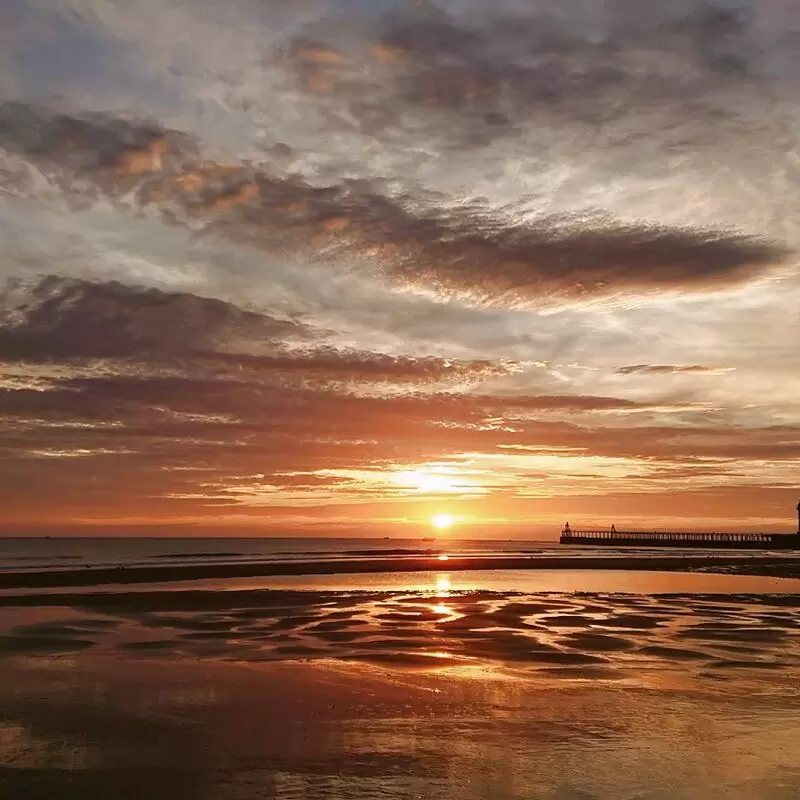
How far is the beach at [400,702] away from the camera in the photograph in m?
11.4

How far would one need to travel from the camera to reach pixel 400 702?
643 inches

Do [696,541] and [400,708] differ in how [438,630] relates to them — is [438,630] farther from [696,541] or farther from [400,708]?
[696,541]

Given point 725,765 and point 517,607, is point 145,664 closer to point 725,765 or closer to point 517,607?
point 725,765

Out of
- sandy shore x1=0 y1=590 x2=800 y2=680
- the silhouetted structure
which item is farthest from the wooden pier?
sandy shore x1=0 y1=590 x2=800 y2=680

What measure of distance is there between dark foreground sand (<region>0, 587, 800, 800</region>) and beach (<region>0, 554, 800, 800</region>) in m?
0.05

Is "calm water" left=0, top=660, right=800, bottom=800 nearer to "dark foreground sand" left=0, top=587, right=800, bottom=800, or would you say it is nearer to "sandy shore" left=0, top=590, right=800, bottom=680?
"dark foreground sand" left=0, top=587, right=800, bottom=800

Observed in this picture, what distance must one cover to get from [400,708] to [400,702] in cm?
55

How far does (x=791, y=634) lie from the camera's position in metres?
26.9

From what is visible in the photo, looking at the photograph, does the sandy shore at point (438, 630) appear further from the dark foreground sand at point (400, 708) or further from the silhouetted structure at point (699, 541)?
the silhouetted structure at point (699, 541)

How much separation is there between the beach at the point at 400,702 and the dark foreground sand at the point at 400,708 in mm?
54

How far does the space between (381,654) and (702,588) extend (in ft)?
101

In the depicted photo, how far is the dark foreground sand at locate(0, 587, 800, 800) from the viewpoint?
447 inches

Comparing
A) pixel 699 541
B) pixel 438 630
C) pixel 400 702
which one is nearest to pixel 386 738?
pixel 400 702

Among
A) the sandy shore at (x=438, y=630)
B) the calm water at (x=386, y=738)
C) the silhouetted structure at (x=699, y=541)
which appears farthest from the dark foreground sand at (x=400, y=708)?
the silhouetted structure at (x=699, y=541)
